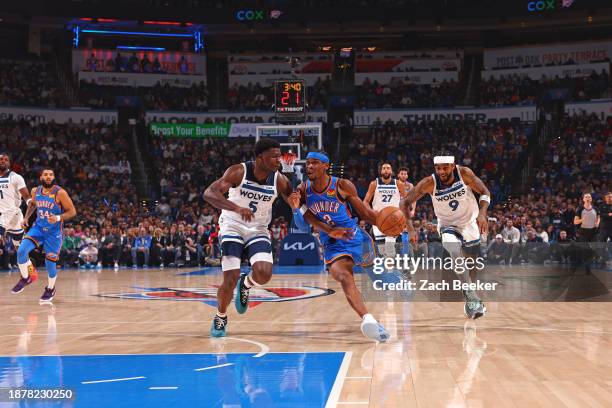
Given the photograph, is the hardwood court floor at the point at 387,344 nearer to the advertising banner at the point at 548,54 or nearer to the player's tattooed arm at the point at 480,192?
the player's tattooed arm at the point at 480,192

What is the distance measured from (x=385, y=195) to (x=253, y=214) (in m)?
7.08

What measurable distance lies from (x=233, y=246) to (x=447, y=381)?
349cm

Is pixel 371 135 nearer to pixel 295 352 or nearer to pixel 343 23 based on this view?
pixel 343 23

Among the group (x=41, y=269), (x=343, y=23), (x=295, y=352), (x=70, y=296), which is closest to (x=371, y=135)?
(x=343, y=23)

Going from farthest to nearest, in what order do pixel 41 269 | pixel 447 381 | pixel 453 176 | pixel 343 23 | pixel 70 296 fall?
1. pixel 343 23
2. pixel 41 269
3. pixel 70 296
4. pixel 453 176
5. pixel 447 381

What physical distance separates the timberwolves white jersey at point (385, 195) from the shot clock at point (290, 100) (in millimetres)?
9926

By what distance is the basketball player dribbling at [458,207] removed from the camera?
982 centimetres

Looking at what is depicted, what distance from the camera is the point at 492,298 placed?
12539 millimetres

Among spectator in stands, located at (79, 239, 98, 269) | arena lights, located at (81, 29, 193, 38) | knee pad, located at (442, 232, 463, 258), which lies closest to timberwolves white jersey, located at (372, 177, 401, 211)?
knee pad, located at (442, 232, 463, 258)

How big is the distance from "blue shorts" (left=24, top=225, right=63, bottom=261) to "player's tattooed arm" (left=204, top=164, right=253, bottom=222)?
229 inches

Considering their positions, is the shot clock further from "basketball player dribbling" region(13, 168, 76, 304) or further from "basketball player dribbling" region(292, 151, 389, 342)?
"basketball player dribbling" region(292, 151, 389, 342)

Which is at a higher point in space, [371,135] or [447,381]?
[371,135]

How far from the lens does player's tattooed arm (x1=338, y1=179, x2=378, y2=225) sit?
26.4ft

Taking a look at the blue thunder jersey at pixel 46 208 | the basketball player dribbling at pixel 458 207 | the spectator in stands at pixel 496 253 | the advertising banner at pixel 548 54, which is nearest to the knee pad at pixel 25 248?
the blue thunder jersey at pixel 46 208
